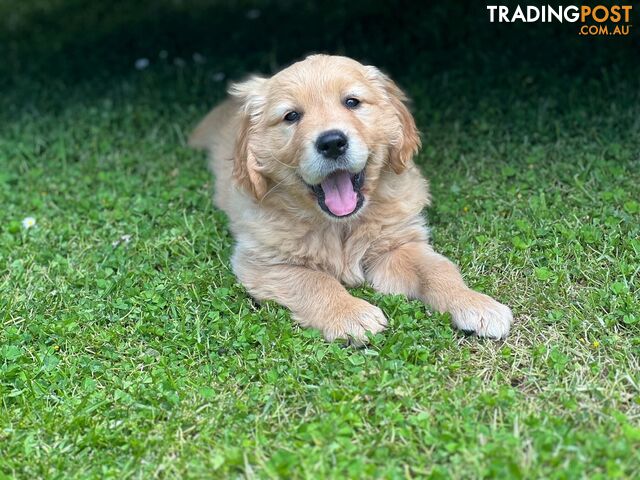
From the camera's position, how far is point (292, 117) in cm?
360

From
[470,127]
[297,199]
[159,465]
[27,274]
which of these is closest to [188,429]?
[159,465]

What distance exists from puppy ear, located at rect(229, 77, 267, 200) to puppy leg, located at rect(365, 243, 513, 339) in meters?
0.67

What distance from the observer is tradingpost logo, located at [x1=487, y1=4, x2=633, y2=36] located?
5.71m

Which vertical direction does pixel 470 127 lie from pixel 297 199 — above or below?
below

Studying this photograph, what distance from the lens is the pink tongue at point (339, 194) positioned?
3555 millimetres

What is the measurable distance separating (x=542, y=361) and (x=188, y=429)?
4.50 feet

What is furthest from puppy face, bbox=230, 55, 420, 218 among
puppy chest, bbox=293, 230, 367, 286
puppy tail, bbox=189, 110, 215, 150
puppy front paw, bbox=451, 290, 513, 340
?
puppy tail, bbox=189, 110, 215, 150

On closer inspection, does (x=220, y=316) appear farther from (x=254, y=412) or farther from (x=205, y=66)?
(x=205, y=66)

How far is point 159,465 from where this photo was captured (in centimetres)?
264

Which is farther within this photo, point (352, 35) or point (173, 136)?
point (352, 35)

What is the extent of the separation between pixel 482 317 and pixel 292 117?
4.13 feet

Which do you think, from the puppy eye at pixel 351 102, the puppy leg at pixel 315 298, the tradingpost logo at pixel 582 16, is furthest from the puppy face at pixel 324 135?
the tradingpost logo at pixel 582 16

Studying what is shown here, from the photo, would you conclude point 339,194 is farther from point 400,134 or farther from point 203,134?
point 203,134

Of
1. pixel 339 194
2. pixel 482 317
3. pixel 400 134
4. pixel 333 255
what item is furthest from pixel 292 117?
pixel 482 317
